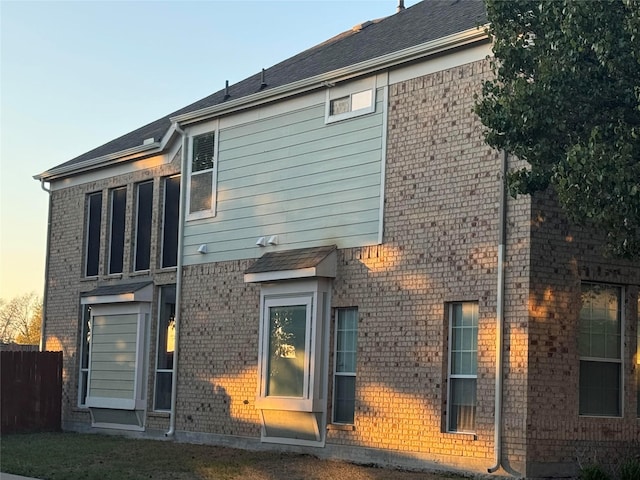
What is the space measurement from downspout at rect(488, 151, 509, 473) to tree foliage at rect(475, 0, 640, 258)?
1757 millimetres

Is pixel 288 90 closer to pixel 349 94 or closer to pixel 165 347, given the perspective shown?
pixel 349 94

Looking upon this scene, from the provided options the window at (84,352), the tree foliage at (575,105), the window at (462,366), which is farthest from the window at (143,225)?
the tree foliage at (575,105)

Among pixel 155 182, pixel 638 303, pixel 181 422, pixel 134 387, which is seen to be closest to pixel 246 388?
pixel 181 422

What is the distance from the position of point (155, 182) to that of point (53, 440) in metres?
6.19

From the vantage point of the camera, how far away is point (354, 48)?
70.0ft

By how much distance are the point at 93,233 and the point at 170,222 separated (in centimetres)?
365

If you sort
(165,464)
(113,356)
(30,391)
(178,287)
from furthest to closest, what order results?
(30,391) < (113,356) < (178,287) < (165,464)

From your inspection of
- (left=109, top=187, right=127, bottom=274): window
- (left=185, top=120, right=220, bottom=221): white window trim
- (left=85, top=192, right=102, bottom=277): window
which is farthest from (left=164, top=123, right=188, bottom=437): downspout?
(left=85, top=192, right=102, bottom=277): window

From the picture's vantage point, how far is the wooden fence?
25.5 m

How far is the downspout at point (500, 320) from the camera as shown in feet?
49.7

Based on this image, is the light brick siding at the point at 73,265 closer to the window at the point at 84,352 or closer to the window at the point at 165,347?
the window at the point at 84,352

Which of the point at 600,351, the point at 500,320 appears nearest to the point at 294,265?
the point at 500,320

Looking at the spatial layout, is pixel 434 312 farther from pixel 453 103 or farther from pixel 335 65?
pixel 335 65

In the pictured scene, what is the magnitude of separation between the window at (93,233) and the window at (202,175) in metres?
4.60
